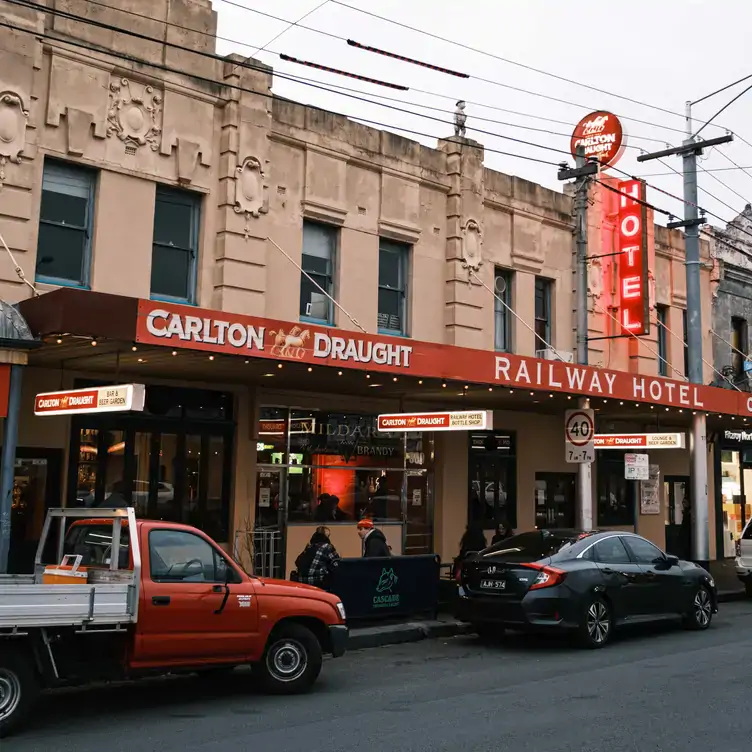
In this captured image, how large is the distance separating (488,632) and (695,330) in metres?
10.7

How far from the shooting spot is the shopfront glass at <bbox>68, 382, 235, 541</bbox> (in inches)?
598

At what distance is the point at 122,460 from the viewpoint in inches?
613

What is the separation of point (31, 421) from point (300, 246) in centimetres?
590

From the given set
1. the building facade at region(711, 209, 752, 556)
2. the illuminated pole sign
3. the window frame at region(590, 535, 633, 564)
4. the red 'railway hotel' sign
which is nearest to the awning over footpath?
the red 'railway hotel' sign

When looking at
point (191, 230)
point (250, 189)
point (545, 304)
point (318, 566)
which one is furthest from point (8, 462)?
point (545, 304)

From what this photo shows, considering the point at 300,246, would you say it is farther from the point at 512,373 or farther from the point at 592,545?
the point at 592,545

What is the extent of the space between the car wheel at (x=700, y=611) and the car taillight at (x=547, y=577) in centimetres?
323

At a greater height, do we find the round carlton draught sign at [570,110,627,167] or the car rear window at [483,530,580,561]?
the round carlton draught sign at [570,110,627,167]

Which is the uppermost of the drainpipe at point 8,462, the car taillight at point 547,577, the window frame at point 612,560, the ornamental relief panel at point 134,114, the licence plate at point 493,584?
the ornamental relief panel at point 134,114

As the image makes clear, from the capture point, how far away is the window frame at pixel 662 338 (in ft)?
84.4

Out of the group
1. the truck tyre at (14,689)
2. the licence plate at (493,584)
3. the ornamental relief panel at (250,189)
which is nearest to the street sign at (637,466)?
the licence plate at (493,584)

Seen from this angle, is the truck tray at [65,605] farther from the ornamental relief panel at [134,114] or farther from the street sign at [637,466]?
the street sign at [637,466]

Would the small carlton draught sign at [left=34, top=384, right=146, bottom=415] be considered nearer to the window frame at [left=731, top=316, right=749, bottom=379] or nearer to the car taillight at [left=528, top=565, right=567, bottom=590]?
the car taillight at [left=528, top=565, right=567, bottom=590]

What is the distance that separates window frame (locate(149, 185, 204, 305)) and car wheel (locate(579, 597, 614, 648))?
8198 millimetres
